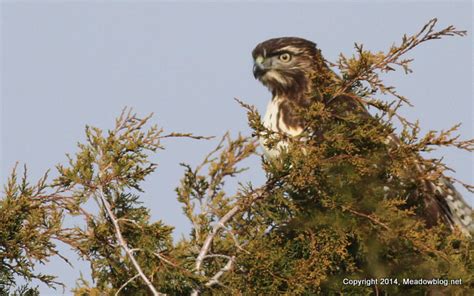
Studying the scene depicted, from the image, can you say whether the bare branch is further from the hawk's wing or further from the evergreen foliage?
the hawk's wing

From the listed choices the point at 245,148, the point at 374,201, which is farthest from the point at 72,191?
the point at 374,201

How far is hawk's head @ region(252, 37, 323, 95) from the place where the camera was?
752 cm

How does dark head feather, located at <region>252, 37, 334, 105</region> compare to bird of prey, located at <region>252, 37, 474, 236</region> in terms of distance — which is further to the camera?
dark head feather, located at <region>252, 37, 334, 105</region>

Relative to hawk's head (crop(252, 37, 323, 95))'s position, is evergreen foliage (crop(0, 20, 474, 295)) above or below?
below

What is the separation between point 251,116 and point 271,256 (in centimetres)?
81

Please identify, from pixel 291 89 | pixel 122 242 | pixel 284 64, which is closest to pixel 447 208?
pixel 291 89

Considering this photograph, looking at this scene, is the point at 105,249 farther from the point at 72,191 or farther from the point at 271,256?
the point at 271,256

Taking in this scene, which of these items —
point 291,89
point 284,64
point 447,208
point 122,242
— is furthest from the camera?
point 284,64

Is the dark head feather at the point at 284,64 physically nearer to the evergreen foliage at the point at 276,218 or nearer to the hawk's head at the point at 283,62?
the hawk's head at the point at 283,62

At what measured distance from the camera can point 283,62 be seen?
767 centimetres

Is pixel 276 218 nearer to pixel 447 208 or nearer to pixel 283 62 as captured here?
pixel 447 208

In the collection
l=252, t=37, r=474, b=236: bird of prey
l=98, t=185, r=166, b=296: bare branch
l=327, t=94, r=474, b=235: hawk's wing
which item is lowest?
l=98, t=185, r=166, b=296: bare branch

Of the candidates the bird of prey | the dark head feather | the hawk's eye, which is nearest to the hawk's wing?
the bird of prey

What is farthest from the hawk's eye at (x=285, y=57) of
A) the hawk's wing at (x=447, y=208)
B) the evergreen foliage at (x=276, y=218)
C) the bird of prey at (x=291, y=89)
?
the evergreen foliage at (x=276, y=218)
